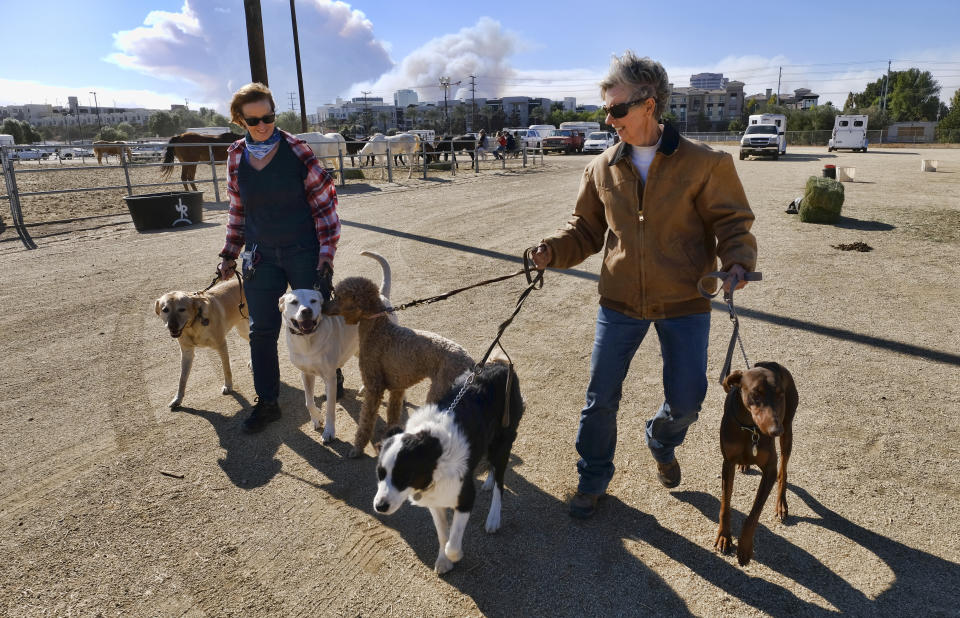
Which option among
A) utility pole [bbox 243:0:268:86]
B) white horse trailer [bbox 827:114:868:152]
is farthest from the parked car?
utility pole [bbox 243:0:268:86]

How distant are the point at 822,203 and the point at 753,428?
10.8 metres

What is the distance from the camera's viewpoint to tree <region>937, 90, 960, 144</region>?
186 ft

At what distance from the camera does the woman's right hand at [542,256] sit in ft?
10.0

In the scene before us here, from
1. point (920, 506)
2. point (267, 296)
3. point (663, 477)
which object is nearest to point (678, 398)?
point (663, 477)

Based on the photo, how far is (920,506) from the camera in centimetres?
314

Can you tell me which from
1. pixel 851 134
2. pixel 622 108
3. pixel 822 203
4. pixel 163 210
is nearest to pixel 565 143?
pixel 851 134

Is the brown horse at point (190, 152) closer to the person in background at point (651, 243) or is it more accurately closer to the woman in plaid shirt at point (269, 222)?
the woman in plaid shirt at point (269, 222)

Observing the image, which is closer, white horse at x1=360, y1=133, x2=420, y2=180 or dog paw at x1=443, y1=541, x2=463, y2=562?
dog paw at x1=443, y1=541, x2=463, y2=562

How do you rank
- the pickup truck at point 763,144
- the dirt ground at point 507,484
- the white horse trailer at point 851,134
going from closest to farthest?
1. the dirt ground at point 507,484
2. the pickup truck at point 763,144
3. the white horse trailer at point 851,134

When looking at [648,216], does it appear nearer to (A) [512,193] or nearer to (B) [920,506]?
(B) [920,506]

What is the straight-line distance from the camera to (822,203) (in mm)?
11531

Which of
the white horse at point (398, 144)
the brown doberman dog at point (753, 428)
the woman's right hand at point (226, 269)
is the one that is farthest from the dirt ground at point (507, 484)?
the white horse at point (398, 144)

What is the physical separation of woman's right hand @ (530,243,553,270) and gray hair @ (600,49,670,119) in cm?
84

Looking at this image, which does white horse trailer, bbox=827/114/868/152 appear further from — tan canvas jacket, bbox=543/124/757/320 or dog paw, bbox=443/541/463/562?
dog paw, bbox=443/541/463/562
